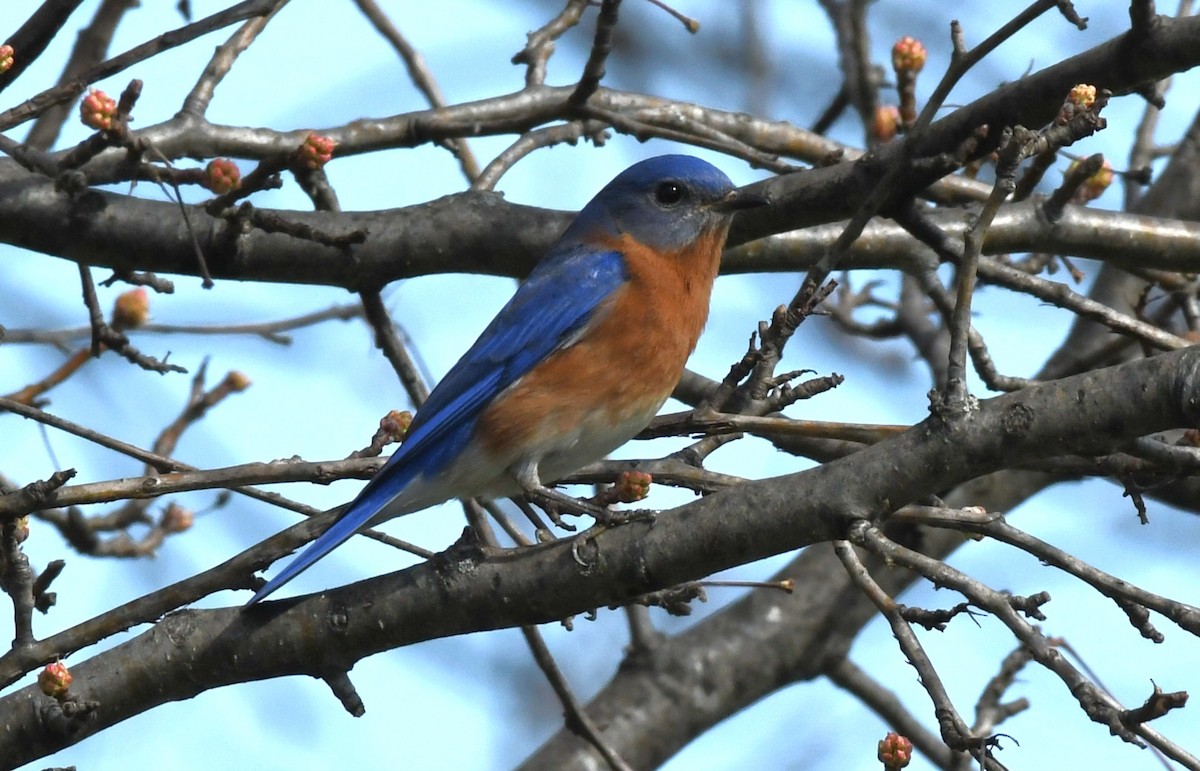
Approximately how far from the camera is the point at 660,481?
342cm

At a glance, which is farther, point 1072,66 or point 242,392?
point 242,392

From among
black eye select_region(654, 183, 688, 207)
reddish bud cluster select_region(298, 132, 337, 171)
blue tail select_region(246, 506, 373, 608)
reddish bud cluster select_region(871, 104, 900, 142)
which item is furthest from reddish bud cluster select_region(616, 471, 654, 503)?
reddish bud cluster select_region(871, 104, 900, 142)

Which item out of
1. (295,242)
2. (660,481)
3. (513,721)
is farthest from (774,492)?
(513,721)

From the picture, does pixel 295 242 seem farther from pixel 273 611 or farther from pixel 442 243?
pixel 273 611

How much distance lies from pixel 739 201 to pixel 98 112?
6.15 feet

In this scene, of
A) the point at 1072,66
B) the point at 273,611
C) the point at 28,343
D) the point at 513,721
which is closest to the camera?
the point at 273,611

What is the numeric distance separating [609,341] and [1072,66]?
1484 mm

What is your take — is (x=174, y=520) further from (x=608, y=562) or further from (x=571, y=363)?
(x=608, y=562)

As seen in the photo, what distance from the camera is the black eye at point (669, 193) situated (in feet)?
15.9

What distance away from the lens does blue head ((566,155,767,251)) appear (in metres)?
4.67

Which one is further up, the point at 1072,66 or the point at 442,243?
the point at 442,243

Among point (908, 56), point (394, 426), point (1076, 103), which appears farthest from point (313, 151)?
point (908, 56)

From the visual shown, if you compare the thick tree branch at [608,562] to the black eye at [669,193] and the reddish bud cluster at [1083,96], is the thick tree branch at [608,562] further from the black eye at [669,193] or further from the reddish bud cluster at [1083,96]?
the black eye at [669,193]

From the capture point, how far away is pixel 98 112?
3.48 metres
